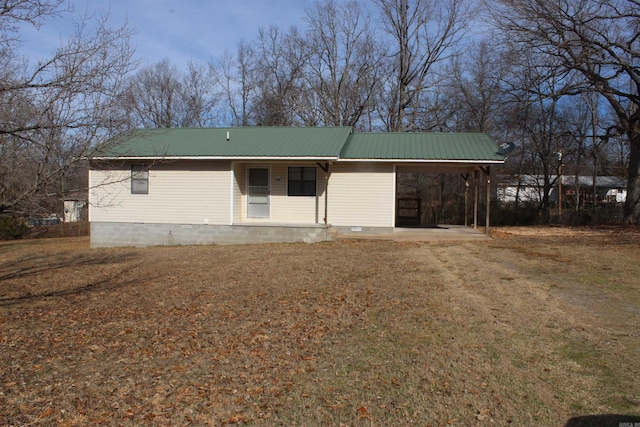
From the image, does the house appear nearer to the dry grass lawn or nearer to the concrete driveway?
the concrete driveway

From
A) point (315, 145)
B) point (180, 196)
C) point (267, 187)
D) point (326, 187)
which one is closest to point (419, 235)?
point (326, 187)

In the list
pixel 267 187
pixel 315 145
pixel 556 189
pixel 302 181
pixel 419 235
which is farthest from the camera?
pixel 556 189

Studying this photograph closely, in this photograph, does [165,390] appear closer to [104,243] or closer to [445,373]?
[445,373]

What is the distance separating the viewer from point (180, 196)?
15859 millimetres

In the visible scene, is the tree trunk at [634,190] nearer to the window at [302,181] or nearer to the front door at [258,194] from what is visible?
the window at [302,181]

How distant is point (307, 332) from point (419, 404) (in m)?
2.09

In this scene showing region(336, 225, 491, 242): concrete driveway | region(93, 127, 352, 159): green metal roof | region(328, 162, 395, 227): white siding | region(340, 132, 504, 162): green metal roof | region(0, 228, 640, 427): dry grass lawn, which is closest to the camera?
region(0, 228, 640, 427): dry grass lawn

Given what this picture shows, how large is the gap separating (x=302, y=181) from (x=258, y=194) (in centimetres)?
160

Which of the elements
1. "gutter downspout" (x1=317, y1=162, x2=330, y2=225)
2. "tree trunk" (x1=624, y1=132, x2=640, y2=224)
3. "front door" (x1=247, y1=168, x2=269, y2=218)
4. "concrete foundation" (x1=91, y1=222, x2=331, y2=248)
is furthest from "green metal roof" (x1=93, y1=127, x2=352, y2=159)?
"tree trunk" (x1=624, y1=132, x2=640, y2=224)

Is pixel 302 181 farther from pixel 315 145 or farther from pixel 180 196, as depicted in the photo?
pixel 180 196

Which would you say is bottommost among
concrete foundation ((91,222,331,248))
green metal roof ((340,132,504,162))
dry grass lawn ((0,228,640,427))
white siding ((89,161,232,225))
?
dry grass lawn ((0,228,640,427))

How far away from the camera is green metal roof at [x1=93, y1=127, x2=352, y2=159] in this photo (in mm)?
14984

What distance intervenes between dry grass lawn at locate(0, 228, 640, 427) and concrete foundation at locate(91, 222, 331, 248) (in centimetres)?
491

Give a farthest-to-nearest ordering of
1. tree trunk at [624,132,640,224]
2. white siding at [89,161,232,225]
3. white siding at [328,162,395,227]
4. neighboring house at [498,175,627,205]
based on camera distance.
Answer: neighboring house at [498,175,627,205]
tree trunk at [624,132,640,224]
white siding at [89,161,232,225]
white siding at [328,162,395,227]
